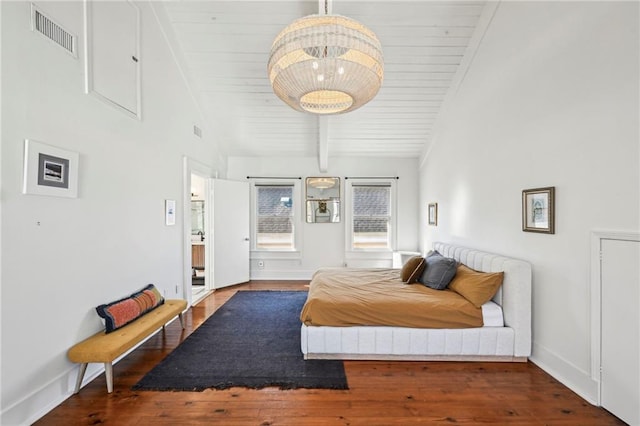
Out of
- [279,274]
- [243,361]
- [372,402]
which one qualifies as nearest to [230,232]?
[279,274]

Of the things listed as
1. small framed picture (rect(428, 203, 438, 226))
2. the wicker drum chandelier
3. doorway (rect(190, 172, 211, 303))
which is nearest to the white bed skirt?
the wicker drum chandelier

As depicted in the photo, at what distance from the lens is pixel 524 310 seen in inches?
98.2

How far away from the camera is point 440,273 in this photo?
306 centimetres

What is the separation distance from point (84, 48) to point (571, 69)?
3732 mm

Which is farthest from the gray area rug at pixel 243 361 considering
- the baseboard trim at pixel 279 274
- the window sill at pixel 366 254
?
the window sill at pixel 366 254

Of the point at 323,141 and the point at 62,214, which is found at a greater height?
the point at 323,141

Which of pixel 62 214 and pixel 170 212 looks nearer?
pixel 62 214

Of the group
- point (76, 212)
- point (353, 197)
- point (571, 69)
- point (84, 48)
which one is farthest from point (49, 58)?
point (353, 197)

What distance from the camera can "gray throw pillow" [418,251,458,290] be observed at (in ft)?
9.91

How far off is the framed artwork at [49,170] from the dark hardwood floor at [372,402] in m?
1.50

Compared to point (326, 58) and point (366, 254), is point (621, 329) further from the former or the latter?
point (366, 254)

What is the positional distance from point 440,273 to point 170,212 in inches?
127

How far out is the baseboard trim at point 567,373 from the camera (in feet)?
6.59

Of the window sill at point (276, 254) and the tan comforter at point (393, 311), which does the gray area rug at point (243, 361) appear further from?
the window sill at point (276, 254)
